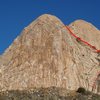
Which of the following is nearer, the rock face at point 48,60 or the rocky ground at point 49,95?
the rocky ground at point 49,95

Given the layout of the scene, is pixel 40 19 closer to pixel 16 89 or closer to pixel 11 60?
pixel 11 60

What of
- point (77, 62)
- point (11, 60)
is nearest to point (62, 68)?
point (77, 62)

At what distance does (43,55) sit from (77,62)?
5419 mm

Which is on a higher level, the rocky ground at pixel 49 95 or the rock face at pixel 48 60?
the rock face at pixel 48 60

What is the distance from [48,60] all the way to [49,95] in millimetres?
9096

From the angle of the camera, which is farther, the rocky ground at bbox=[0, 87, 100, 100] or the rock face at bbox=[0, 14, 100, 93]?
the rock face at bbox=[0, 14, 100, 93]

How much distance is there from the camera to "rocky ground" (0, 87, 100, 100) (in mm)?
69688

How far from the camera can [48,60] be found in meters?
79.1

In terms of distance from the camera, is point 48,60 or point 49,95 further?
point 48,60

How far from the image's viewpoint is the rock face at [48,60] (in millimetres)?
76312

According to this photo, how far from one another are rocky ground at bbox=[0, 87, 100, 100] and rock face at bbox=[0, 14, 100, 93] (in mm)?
2023

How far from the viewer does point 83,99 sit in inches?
2857

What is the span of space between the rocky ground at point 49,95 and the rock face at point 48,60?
79.6 inches

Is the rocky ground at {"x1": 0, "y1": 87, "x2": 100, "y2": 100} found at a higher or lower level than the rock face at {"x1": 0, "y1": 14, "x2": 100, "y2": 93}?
lower
